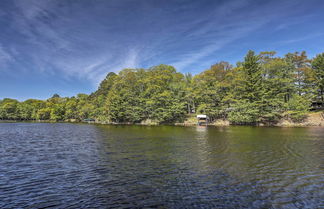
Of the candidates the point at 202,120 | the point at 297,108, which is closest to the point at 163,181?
the point at 297,108

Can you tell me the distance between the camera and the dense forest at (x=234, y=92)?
56.2 meters

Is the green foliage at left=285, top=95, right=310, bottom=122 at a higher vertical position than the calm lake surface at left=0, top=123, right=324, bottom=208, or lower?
higher

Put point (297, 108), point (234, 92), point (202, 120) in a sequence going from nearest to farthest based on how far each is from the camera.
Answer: point (297, 108) → point (234, 92) → point (202, 120)

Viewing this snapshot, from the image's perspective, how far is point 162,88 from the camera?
7769cm

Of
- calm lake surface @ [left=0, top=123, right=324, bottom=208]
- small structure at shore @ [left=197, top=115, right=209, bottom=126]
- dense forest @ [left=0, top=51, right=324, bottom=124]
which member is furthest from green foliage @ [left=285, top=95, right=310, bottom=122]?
calm lake surface @ [left=0, top=123, right=324, bottom=208]

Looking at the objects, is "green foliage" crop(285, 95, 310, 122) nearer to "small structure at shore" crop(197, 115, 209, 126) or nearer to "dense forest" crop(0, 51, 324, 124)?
"dense forest" crop(0, 51, 324, 124)

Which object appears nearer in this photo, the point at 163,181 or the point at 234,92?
the point at 163,181

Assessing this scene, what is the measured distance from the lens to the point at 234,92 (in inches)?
2448

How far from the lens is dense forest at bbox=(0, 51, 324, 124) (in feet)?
184

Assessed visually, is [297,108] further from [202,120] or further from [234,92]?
[202,120]

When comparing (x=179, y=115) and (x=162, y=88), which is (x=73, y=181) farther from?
(x=162, y=88)

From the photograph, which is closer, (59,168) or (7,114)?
(59,168)

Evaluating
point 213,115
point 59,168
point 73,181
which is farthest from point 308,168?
point 213,115

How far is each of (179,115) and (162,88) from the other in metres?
14.0
